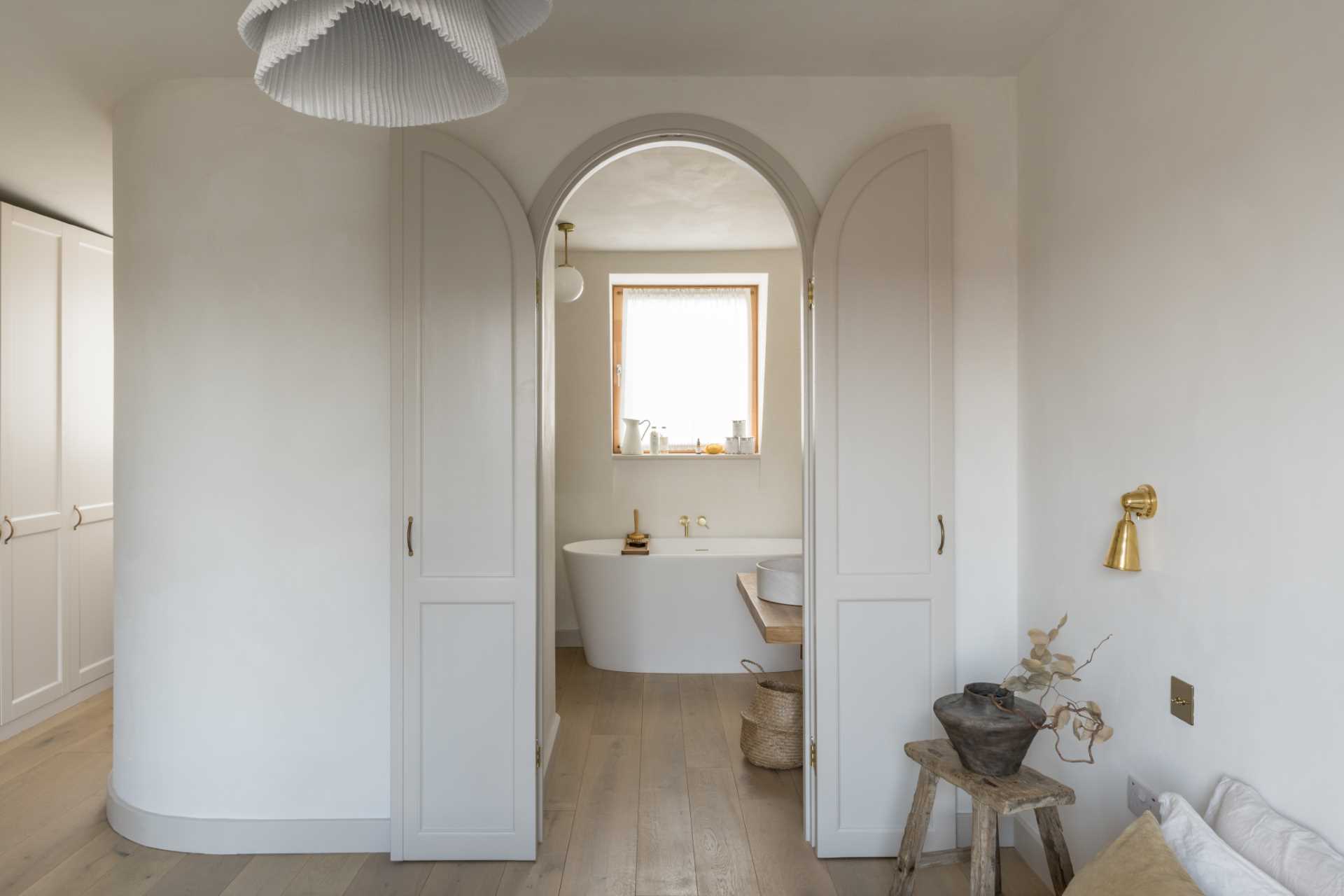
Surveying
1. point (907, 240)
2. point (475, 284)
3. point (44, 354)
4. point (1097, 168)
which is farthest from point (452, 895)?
point (44, 354)

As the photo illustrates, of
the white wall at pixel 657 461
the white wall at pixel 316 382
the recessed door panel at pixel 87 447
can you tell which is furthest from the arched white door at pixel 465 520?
the white wall at pixel 657 461

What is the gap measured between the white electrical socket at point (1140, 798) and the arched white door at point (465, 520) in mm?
1724

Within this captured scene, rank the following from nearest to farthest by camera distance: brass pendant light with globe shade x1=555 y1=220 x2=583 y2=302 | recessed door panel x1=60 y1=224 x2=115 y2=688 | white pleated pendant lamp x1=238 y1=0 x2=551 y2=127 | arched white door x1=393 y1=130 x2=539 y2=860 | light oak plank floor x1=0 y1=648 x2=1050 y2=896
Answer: white pleated pendant lamp x1=238 y1=0 x2=551 y2=127 < light oak plank floor x1=0 y1=648 x2=1050 y2=896 < arched white door x1=393 y1=130 x2=539 y2=860 < recessed door panel x1=60 y1=224 x2=115 y2=688 < brass pendant light with globe shade x1=555 y1=220 x2=583 y2=302

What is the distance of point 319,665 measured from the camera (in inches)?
111

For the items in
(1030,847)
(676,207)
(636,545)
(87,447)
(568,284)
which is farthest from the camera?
(636,545)

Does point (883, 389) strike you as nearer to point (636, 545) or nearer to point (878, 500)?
point (878, 500)

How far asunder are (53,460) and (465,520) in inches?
110

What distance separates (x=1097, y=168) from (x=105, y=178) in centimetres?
392

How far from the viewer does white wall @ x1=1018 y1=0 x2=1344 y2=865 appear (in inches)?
59.5

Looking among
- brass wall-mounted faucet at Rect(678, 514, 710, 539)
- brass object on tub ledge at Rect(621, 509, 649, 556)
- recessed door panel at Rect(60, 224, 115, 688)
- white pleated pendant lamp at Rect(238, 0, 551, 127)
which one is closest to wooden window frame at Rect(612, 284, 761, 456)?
brass wall-mounted faucet at Rect(678, 514, 710, 539)

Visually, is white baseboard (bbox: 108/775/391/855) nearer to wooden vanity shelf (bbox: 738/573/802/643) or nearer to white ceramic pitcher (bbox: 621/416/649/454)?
wooden vanity shelf (bbox: 738/573/802/643)

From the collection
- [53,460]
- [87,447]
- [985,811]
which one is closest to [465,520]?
[985,811]

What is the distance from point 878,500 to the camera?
2.76 metres

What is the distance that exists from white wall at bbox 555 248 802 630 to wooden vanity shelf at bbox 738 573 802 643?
6.85 feet
